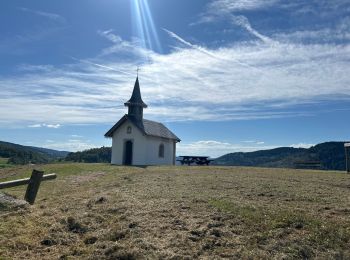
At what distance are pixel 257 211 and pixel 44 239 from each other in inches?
237

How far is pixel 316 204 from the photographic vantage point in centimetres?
1378

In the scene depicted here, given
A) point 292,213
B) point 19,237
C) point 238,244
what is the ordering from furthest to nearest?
point 292,213 < point 19,237 < point 238,244

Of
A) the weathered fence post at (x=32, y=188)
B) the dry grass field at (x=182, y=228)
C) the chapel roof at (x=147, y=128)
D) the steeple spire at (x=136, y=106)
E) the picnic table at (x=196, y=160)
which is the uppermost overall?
the steeple spire at (x=136, y=106)

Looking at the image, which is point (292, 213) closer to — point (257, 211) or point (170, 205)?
point (257, 211)

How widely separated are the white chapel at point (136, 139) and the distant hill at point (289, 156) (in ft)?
47.6

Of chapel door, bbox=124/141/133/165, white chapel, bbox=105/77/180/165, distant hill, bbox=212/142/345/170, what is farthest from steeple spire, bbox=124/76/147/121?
distant hill, bbox=212/142/345/170

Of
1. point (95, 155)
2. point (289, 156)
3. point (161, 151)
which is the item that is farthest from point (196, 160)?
point (289, 156)

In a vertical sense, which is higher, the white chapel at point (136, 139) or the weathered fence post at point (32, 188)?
the white chapel at point (136, 139)

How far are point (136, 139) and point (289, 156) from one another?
61.8 meters

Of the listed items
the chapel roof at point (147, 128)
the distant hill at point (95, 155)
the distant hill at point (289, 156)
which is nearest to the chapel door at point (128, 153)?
the chapel roof at point (147, 128)

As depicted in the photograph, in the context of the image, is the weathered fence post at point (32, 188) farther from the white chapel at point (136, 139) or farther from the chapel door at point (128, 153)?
the chapel door at point (128, 153)

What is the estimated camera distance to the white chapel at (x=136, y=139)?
5075 cm

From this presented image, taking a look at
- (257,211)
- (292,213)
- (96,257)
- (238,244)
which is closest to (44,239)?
(96,257)

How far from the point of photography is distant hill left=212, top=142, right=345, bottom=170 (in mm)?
83562
